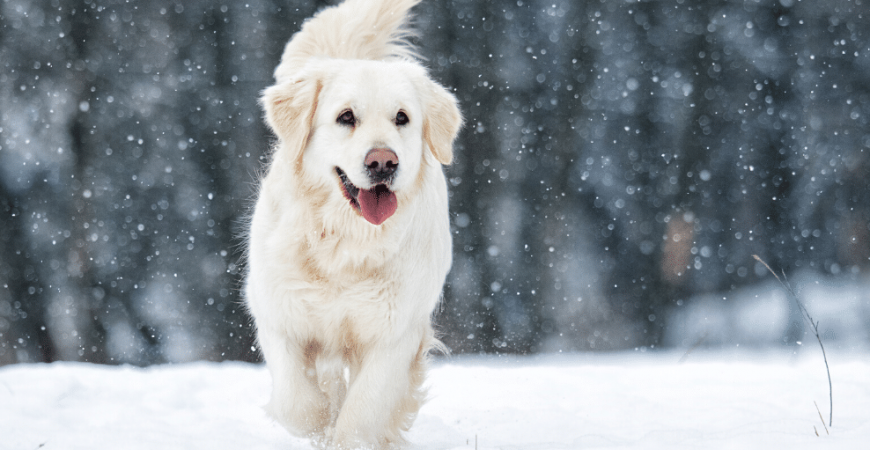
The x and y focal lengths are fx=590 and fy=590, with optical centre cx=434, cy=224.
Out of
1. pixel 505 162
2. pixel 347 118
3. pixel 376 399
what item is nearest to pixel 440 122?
pixel 347 118

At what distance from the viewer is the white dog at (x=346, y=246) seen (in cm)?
253

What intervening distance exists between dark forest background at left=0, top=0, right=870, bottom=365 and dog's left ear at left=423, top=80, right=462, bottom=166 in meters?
4.89

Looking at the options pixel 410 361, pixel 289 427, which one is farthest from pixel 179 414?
pixel 410 361

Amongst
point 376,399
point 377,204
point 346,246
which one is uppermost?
point 377,204

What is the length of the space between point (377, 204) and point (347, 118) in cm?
42

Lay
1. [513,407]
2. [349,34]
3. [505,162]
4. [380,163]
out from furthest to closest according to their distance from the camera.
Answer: [505,162] < [513,407] < [349,34] < [380,163]

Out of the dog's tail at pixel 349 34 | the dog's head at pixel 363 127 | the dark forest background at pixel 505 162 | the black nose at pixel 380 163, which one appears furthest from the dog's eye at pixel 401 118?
the dark forest background at pixel 505 162

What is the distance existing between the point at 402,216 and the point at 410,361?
78cm

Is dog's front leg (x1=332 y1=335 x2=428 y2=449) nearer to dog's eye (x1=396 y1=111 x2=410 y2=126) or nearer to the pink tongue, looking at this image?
the pink tongue

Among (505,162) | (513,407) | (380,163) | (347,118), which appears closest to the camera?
(380,163)

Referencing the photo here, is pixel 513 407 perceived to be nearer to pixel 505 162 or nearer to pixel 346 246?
pixel 346 246

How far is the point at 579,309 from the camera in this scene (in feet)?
28.0

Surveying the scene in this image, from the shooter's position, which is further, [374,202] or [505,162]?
[505,162]

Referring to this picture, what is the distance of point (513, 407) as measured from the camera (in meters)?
3.57
